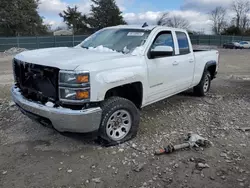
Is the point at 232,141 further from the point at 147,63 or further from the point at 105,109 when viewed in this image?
the point at 105,109

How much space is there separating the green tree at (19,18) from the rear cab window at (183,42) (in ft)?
108

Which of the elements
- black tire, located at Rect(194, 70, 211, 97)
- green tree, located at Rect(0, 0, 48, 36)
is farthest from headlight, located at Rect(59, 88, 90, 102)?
green tree, located at Rect(0, 0, 48, 36)

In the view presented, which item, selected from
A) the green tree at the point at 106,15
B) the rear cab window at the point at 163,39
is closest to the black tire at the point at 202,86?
the rear cab window at the point at 163,39

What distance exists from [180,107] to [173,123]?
3.52 feet

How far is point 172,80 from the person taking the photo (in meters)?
5.12

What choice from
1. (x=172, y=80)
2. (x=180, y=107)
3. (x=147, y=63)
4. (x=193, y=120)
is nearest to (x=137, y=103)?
(x=147, y=63)

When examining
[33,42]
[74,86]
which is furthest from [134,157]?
[33,42]

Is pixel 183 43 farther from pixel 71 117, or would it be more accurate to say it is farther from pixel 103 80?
pixel 71 117

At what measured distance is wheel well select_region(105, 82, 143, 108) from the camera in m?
4.24

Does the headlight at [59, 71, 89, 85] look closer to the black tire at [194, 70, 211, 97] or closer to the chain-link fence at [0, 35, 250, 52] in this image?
the black tire at [194, 70, 211, 97]

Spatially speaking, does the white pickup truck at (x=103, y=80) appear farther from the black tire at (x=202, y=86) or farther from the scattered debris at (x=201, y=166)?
the black tire at (x=202, y=86)

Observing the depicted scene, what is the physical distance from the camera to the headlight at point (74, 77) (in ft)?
10.9

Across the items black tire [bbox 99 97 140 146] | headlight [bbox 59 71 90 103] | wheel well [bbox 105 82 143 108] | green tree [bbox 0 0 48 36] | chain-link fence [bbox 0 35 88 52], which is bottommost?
black tire [bbox 99 97 140 146]

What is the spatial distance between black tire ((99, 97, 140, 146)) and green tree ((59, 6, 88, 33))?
165ft
